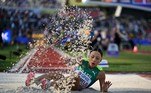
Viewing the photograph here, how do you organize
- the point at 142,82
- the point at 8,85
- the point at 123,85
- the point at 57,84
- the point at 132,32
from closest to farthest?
the point at 57,84, the point at 8,85, the point at 123,85, the point at 142,82, the point at 132,32

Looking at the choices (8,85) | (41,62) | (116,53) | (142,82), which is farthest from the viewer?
(116,53)

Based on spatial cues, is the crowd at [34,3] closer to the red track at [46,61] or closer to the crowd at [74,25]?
the crowd at [74,25]

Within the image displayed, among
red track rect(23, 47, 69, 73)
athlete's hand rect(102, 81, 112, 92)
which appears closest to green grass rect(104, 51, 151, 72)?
red track rect(23, 47, 69, 73)

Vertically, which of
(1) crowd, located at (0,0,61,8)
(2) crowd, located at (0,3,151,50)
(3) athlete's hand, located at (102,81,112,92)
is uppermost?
(1) crowd, located at (0,0,61,8)

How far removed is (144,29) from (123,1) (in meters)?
3.18

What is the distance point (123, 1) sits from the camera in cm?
4934

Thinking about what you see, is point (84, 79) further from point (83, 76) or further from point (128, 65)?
point (128, 65)

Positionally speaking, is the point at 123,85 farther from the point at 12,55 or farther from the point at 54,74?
the point at 12,55

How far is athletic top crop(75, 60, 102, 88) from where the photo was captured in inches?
385

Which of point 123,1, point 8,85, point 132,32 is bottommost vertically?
point 8,85

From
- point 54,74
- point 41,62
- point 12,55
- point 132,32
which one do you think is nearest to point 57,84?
point 54,74

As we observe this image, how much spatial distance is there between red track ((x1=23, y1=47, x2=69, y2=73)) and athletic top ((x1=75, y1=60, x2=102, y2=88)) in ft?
13.8

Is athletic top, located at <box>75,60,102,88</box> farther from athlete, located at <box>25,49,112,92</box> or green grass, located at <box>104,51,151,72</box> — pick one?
green grass, located at <box>104,51,151,72</box>

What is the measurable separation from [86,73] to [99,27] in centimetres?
3669
